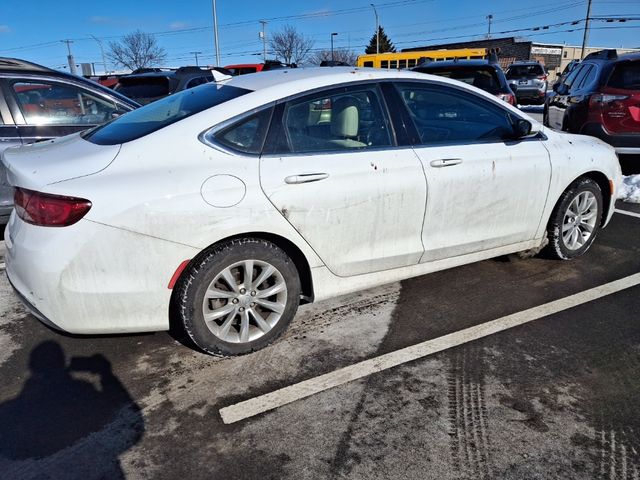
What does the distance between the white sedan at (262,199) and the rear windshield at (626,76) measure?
381cm

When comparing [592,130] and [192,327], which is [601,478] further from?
[592,130]

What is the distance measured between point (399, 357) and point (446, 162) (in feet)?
4.31

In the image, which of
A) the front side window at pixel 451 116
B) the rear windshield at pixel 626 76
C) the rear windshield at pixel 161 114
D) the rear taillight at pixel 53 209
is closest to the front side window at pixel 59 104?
the rear windshield at pixel 161 114

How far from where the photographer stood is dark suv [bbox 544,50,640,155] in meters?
6.62

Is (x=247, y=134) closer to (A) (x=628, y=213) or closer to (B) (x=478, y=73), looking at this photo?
(A) (x=628, y=213)

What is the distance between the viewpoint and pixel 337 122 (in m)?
3.20

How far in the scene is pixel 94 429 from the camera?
2.43 m

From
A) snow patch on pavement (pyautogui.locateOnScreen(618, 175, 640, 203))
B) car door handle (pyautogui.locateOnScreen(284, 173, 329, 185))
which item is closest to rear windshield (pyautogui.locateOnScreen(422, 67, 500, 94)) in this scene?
snow patch on pavement (pyautogui.locateOnScreen(618, 175, 640, 203))

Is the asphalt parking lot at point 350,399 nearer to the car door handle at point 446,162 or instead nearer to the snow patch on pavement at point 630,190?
the car door handle at point 446,162

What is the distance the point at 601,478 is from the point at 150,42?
74.5 meters

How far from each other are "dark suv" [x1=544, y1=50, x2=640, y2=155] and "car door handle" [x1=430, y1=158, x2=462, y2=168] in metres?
4.44

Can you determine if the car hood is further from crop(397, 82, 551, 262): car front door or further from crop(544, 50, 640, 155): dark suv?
crop(544, 50, 640, 155): dark suv

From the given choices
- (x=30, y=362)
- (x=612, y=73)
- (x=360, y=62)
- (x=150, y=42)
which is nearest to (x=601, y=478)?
(x=30, y=362)

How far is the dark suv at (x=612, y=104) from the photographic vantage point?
6.62 meters
